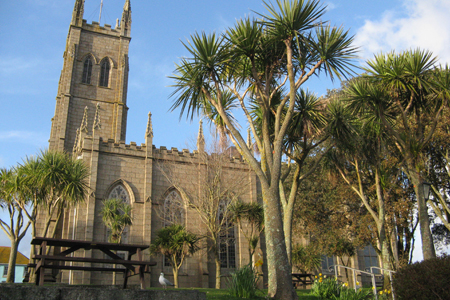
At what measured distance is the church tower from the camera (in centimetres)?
3622

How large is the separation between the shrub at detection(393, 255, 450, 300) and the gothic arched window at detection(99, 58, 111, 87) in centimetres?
3611

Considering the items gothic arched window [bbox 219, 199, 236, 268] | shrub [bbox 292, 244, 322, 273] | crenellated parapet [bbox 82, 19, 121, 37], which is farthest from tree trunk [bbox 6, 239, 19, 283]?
crenellated parapet [bbox 82, 19, 121, 37]

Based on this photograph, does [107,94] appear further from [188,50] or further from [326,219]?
[188,50]

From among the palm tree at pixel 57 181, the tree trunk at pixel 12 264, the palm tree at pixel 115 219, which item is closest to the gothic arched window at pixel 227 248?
the palm tree at pixel 115 219

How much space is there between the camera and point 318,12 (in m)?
11.5

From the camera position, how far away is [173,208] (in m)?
24.5

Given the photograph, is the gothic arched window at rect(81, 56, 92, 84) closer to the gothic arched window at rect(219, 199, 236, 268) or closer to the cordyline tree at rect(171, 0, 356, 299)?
the gothic arched window at rect(219, 199, 236, 268)

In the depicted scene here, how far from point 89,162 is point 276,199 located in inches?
626

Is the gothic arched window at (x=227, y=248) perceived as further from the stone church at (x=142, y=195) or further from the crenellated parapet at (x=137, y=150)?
the crenellated parapet at (x=137, y=150)

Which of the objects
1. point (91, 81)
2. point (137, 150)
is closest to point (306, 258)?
point (137, 150)

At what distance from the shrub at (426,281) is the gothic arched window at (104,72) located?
36.1 metres

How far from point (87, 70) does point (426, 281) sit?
123 ft

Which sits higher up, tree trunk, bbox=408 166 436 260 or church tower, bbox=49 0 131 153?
church tower, bbox=49 0 131 153

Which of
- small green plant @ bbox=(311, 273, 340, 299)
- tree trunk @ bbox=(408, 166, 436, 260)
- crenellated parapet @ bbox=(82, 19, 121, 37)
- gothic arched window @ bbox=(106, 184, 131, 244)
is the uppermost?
crenellated parapet @ bbox=(82, 19, 121, 37)
